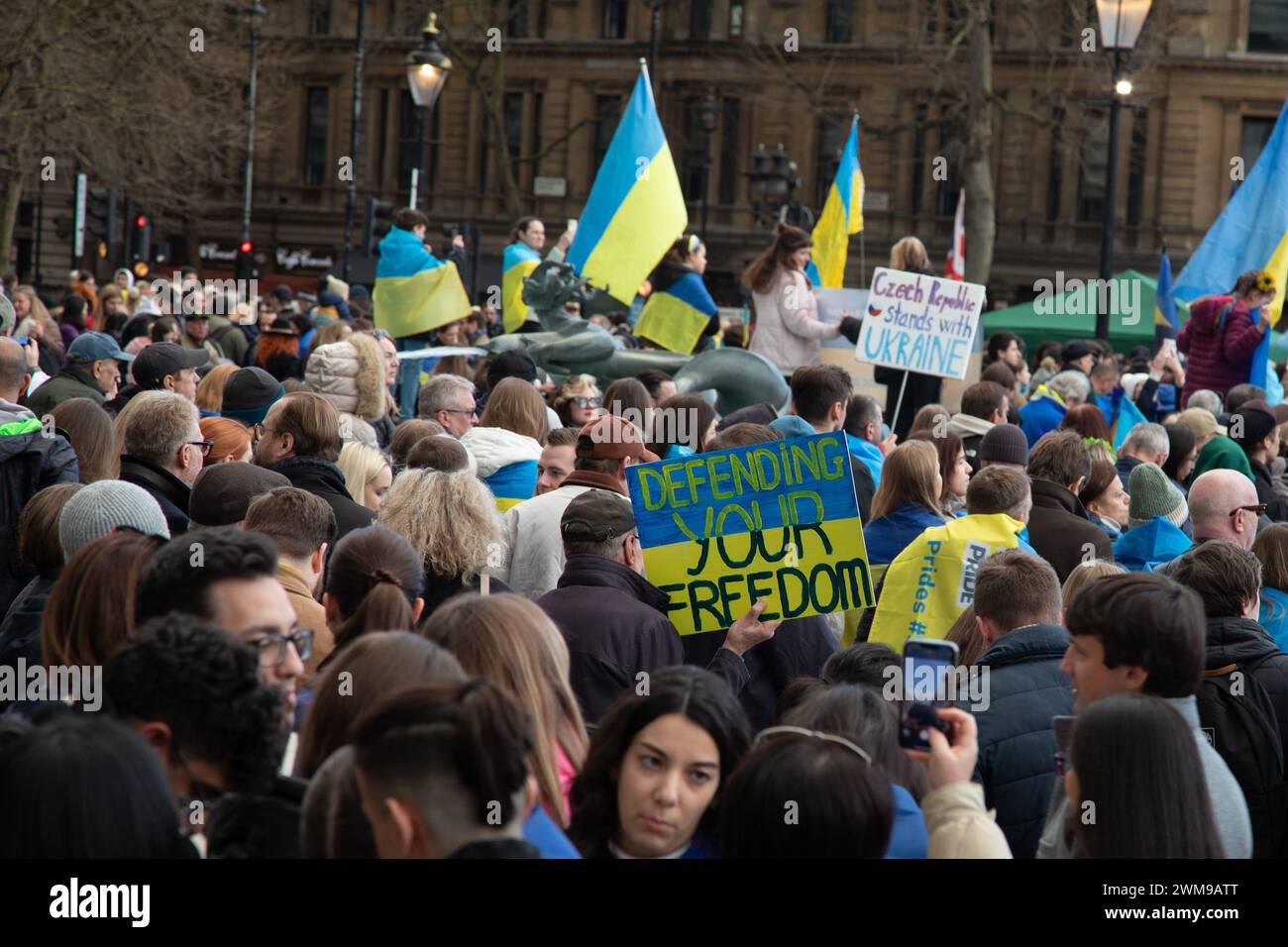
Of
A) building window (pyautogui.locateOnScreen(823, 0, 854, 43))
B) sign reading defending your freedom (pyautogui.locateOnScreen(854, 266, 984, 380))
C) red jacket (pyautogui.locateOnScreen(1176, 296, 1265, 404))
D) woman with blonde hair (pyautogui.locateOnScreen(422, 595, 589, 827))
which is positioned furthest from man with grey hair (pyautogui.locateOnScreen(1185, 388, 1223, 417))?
building window (pyautogui.locateOnScreen(823, 0, 854, 43))

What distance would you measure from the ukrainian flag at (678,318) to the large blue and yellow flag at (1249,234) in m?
4.50

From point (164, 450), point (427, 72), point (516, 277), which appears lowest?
point (164, 450)

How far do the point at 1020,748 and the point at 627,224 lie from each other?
822 centimetres

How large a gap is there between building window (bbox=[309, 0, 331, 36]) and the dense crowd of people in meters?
46.5

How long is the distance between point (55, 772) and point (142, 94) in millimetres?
33949

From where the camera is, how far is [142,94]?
114 feet

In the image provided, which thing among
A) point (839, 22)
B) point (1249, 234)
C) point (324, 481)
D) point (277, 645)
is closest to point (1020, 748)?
point (277, 645)

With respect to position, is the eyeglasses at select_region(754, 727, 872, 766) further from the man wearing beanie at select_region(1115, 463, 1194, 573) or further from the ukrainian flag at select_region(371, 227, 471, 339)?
the ukrainian flag at select_region(371, 227, 471, 339)

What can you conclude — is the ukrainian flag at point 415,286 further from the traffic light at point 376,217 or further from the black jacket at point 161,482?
the black jacket at point 161,482

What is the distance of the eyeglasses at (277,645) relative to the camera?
4.03m

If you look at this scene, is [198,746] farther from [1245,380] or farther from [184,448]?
[1245,380]

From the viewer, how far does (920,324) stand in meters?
11.6

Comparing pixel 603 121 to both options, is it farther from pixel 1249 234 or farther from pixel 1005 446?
pixel 1005 446
